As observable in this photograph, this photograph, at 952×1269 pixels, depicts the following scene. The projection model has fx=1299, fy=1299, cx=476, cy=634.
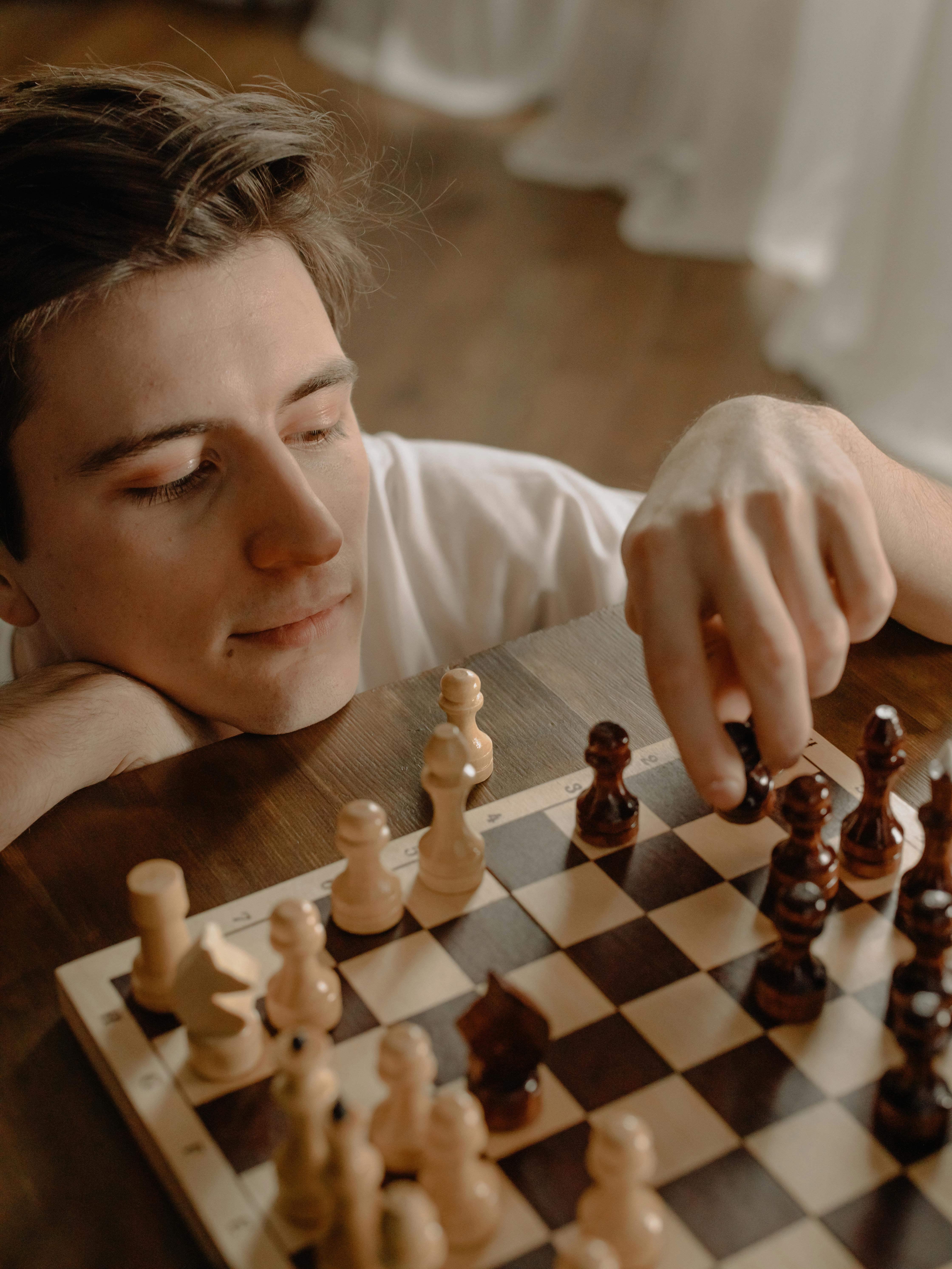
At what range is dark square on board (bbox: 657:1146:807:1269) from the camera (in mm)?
726

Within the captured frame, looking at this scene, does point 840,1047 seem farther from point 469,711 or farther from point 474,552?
point 474,552

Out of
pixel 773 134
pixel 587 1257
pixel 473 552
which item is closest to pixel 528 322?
pixel 773 134

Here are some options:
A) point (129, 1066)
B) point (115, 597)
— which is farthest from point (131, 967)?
point (115, 597)

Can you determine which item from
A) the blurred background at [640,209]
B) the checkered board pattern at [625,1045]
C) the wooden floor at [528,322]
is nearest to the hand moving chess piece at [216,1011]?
the checkered board pattern at [625,1045]

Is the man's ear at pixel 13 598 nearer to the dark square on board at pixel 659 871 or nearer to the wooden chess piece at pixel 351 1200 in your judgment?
the dark square on board at pixel 659 871

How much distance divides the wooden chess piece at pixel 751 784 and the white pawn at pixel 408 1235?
444mm

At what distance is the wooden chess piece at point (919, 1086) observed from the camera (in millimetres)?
767

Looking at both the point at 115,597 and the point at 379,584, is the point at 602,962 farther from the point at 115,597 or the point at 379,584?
the point at 379,584

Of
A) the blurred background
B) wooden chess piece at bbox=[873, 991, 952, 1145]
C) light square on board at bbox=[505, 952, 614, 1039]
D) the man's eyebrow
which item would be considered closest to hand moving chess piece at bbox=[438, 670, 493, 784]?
light square on board at bbox=[505, 952, 614, 1039]

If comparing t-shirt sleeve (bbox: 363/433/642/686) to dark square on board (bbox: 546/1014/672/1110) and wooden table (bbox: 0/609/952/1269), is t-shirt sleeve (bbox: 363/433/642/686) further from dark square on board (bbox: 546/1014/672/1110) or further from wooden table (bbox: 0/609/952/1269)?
dark square on board (bbox: 546/1014/672/1110)

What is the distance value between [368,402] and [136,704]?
250 centimetres

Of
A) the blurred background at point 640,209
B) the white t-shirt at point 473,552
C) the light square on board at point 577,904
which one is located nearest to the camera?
the light square on board at point 577,904

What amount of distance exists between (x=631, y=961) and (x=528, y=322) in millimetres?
3357

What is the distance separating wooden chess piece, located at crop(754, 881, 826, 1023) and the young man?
5.9 inches
